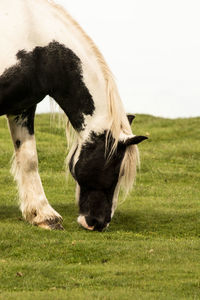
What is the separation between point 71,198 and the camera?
12.9 m

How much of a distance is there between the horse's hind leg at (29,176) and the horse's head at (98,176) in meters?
0.66

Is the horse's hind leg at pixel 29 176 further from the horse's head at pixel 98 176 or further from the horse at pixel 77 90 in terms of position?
the horse's head at pixel 98 176

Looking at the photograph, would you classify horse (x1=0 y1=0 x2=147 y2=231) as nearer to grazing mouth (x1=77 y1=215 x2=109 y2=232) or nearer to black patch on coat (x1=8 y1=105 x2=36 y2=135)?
grazing mouth (x1=77 y1=215 x2=109 y2=232)

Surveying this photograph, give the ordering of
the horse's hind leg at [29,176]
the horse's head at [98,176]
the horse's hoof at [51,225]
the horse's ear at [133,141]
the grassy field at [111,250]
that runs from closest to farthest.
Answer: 1. the grassy field at [111,250]
2. the horse's ear at [133,141]
3. the horse's head at [98,176]
4. the horse's hoof at [51,225]
5. the horse's hind leg at [29,176]

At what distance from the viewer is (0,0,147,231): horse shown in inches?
365

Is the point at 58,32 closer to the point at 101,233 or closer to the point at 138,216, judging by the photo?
the point at 101,233

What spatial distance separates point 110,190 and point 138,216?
1988mm

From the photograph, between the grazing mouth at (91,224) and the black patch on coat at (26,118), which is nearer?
the grazing mouth at (91,224)

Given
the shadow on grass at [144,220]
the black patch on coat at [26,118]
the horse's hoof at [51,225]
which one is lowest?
the shadow on grass at [144,220]

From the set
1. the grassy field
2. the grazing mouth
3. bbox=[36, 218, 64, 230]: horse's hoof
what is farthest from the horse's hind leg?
the grazing mouth

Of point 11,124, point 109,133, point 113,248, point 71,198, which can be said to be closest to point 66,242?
point 113,248

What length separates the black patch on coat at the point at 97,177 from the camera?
31.2 ft

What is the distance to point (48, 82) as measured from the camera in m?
9.47

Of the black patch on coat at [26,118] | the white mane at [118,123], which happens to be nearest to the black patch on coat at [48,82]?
the white mane at [118,123]
